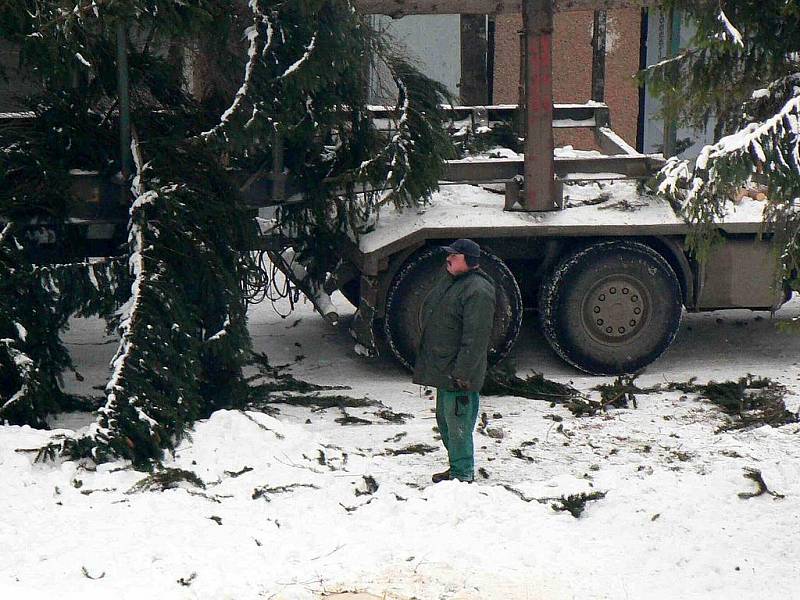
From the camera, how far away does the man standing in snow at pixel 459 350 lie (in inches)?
259

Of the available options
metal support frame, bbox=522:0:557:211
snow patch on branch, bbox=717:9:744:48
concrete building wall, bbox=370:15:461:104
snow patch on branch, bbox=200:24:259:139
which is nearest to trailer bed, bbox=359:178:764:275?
metal support frame, bbox=522:0:557:211

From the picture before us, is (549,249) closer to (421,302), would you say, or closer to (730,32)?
(421,302)

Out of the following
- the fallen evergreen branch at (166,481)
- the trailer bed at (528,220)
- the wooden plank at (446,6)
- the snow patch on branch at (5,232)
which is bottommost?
the fallen evergreen branch at (166,481)

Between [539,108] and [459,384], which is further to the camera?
[539,108]

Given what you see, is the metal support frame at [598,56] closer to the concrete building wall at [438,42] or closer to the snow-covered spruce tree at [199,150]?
the concrete building wall at [438,42]

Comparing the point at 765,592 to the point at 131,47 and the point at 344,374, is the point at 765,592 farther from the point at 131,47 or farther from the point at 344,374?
the point at 131,47

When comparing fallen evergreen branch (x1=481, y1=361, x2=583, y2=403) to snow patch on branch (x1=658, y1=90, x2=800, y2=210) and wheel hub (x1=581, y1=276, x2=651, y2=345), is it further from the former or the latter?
snow patch on branch (x1=658, y1=90, x2=800, y2=210)

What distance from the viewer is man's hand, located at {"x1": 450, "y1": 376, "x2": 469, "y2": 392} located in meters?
6.57

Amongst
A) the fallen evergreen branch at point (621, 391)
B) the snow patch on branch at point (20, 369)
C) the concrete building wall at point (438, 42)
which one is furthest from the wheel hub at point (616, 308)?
the concrete building wall at point (438, 42)

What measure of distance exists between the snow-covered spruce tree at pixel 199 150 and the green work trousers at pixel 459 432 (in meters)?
1.56

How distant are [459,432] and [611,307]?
9.95 feet

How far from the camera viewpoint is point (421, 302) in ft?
29.6

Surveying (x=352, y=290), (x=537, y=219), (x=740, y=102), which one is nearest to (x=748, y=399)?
(x=537, y=219)

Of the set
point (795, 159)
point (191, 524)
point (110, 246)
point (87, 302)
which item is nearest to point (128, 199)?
point (110, 246)
